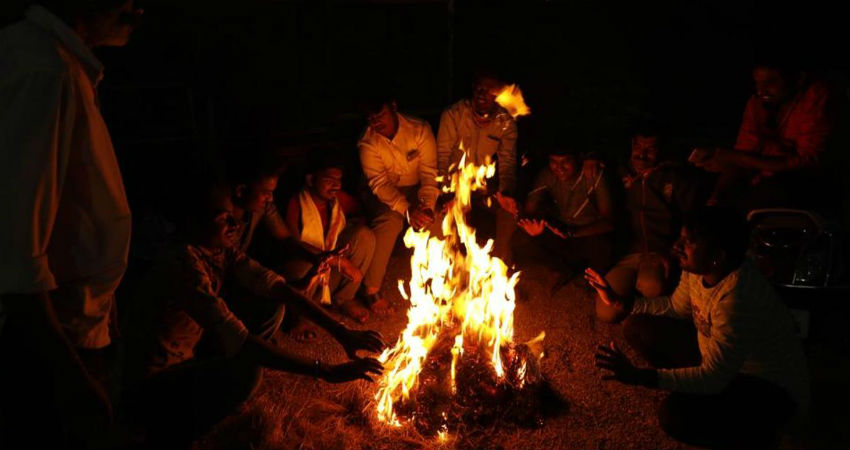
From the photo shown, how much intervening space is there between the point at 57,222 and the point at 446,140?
5.10m

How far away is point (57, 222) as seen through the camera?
2.68m

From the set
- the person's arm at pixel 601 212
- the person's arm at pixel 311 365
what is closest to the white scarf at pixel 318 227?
the person's arm at pixel 311 365

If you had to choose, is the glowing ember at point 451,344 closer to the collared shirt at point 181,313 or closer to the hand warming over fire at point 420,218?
the hand warming over fire at point 420,218

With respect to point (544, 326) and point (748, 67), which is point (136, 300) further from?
point (748, 67)

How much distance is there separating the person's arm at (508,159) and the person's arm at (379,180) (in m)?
1.25

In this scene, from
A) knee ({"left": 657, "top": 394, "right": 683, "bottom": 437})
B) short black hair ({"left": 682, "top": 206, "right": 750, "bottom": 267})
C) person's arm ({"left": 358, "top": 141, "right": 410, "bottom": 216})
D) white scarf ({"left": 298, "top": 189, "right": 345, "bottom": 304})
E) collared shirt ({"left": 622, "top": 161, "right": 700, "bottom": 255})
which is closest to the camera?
short black hair ({"left": 682, "top": 206, "right": 750, "bottom": 267})

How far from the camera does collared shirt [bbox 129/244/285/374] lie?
3.99 metres

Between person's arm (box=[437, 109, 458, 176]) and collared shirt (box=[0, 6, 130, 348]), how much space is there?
4811 millimetres

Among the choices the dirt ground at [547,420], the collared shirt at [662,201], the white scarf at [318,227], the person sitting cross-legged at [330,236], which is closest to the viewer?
the dirt ground at [547,420]

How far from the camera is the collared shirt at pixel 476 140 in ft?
23.8

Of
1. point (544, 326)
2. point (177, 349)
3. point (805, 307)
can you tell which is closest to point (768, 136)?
point (805, 307)

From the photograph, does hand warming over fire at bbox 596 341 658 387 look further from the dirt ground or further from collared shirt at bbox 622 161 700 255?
collared shirt at bbox 622 161 700 255

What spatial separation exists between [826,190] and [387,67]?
6.04 metres

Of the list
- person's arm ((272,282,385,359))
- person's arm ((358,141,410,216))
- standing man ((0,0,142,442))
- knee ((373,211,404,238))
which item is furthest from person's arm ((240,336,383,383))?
person's arm ((358,141,410,216))
